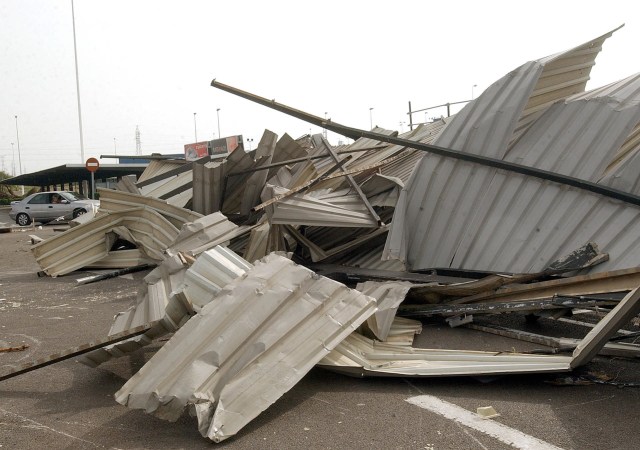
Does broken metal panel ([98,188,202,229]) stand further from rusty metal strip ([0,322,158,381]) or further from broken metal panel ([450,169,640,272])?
rusty metal strip ([0,322,158,381])

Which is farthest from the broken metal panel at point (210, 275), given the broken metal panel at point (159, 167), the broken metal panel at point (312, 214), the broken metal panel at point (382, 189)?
the broken metal panel at point (159, 167)

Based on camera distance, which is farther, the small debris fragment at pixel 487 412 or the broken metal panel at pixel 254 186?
the broken metal panel at pixel 254 186

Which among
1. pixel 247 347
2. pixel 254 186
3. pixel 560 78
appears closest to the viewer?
pixel 247 347

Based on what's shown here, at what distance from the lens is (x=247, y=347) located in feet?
12.3

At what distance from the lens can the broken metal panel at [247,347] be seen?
3.39 m

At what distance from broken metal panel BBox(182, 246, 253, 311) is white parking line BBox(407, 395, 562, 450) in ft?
5.77

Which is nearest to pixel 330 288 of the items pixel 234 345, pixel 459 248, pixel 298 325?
pixel 298 325

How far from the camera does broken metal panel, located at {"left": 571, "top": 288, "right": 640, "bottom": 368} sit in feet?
11.0

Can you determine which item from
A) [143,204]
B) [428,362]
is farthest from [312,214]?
[143,204]

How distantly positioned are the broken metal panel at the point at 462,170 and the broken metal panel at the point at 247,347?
2219mm

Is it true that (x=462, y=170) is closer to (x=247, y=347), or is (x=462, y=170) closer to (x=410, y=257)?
(x=410, y=257)

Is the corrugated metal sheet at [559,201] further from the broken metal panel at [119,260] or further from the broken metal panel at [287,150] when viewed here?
the broken metal panel at [119,260]

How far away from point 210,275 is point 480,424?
2.44 meters

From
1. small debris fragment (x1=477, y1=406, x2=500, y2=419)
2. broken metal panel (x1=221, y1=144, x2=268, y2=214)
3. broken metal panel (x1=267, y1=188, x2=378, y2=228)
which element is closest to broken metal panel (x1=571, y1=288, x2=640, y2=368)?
small debris fragment (x1=477, y1=406, x2=500, y2=419)
